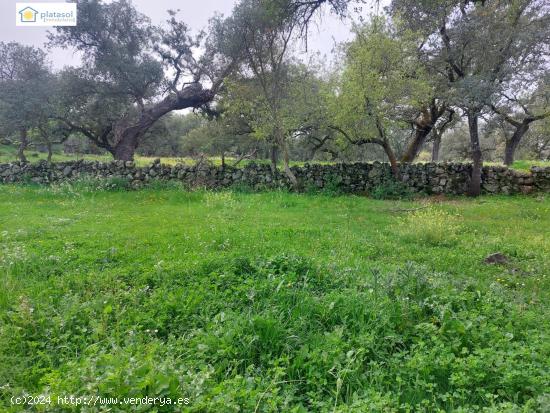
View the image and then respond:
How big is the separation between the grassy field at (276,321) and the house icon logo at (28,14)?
368 inches

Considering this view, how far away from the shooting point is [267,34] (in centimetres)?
1258

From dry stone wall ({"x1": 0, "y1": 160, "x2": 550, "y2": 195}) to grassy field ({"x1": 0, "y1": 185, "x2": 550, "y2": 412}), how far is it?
310 inches

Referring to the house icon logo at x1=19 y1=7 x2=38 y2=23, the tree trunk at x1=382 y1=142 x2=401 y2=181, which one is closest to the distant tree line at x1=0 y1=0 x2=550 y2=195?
the tree trunk at x1=382 y1=142 x2=401 y2=181

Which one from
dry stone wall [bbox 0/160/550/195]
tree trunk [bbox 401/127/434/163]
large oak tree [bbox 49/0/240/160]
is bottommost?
dry stone wall [bbox 0/160/550/195]

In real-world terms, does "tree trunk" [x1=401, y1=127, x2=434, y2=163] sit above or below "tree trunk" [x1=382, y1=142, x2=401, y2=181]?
above

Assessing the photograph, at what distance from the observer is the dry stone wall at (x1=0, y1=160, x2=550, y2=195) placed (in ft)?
46.3

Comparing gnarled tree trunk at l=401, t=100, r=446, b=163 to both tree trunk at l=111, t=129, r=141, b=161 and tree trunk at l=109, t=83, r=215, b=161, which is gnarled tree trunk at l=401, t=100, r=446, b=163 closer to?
tree trunk at l=109, t=83, r=215, b=161

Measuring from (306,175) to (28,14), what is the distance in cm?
1213

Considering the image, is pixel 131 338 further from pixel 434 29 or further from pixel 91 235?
pixel 434 29

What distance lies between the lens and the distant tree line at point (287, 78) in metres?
11.5

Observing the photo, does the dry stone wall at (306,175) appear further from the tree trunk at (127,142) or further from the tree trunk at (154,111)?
the tree trunk at (154,111)

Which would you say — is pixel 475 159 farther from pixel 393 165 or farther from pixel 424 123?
pixel 424 123

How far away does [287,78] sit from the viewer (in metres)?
15.7

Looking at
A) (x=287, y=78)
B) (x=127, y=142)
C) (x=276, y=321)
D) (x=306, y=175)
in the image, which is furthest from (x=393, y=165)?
(x=127, y=142)
